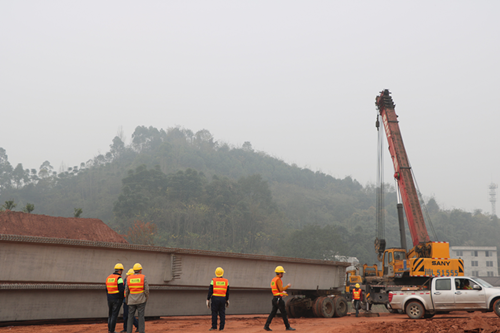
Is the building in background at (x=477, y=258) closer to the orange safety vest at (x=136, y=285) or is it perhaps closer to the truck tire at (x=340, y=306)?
the truck tire at (x=340, y=306)

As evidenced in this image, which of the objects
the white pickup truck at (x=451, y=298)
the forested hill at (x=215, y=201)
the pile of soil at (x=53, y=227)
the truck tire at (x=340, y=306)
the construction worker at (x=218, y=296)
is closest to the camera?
the construction worker at (x=218, y=296)

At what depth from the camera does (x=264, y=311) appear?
676 inches

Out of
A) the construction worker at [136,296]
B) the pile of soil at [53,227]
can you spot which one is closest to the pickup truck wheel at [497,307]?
the construction worker at [136,296]

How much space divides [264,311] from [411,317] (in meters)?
5.55

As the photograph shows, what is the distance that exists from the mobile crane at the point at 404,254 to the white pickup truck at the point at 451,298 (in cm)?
406

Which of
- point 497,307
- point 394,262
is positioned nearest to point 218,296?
point 497,307

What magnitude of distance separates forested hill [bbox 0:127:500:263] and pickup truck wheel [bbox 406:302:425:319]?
78.2ft

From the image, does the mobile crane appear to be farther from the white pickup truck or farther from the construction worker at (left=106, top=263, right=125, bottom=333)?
the construction worker at (left=106, top=263, right=125, bottom=333)

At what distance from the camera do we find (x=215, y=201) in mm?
84000

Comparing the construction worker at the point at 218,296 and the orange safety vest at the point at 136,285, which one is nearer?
the orange safety vest at the point at 136,285

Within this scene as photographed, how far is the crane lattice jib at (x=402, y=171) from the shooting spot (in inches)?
777

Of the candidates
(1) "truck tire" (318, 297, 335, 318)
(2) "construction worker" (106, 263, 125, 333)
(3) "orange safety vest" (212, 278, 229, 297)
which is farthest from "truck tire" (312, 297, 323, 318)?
(2) "construction worker" (106, 263, 125, 333)

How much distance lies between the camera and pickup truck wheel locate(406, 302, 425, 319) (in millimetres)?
14789

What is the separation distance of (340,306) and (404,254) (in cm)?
502
